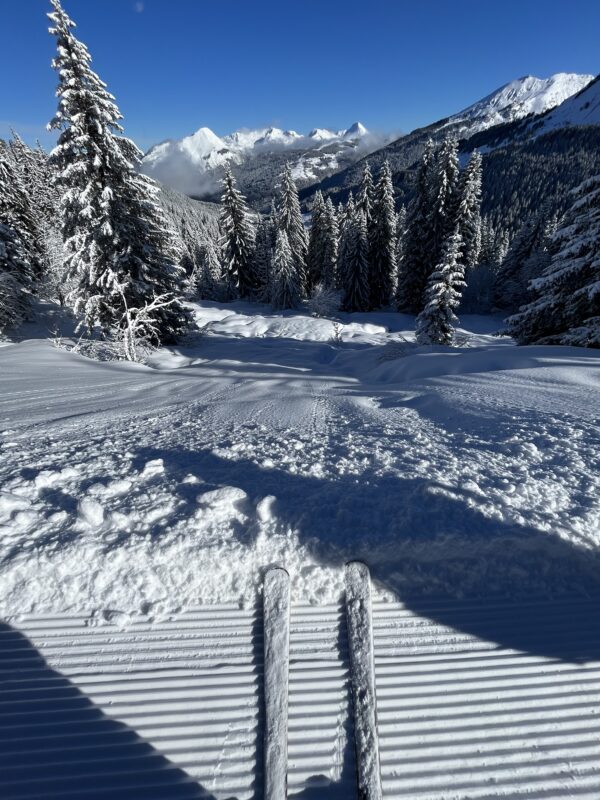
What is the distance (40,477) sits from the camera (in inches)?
127

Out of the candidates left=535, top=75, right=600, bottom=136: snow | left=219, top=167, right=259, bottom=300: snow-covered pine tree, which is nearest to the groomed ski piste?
left=219, top=167, right=259, bottom=300: snow-covered pine tree

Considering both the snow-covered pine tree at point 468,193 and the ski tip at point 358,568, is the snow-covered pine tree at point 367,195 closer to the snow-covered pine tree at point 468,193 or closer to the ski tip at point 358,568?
the snow-covered pine tree at point 468,193

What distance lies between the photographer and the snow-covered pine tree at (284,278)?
3073 centimetres

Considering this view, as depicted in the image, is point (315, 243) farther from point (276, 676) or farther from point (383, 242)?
point (276, 676)

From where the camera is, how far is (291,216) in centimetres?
3406

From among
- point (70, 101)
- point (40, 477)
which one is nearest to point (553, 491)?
point (40, 477)

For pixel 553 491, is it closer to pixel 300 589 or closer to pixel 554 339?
pixel 300 589

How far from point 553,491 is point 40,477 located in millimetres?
4624

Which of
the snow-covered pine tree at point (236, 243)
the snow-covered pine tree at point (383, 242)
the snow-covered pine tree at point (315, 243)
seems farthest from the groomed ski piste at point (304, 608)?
the snow-covered pine tree at point (315, 243)

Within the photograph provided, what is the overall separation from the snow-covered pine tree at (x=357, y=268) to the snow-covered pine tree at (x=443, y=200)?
5.65m

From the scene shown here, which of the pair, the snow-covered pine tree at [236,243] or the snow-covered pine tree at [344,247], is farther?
the snow-covered pine tree at [236,243]

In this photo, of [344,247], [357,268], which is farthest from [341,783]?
[344,247]

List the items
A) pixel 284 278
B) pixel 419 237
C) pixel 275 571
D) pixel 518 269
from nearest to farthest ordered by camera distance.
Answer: pixel 275 571 < pixel 419 237 < pixel 284 278 < pixel 518 269

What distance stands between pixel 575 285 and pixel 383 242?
24179mm
